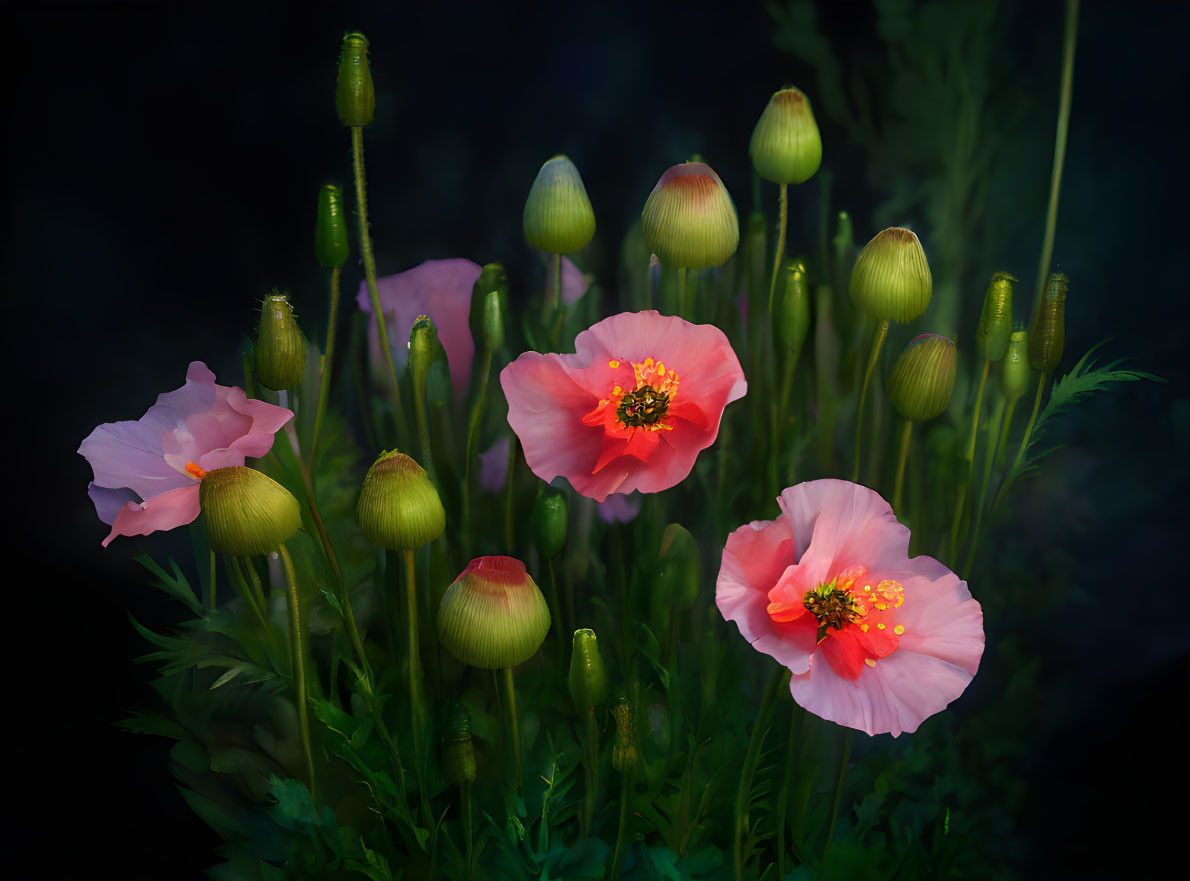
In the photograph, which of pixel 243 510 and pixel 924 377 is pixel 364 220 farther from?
pixel 924 377

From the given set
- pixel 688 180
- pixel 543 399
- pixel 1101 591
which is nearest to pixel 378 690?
pixel 543 399

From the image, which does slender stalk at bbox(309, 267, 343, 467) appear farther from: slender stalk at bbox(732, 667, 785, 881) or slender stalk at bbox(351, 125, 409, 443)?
slender stalk at bbox(732, 667, 785, 881)

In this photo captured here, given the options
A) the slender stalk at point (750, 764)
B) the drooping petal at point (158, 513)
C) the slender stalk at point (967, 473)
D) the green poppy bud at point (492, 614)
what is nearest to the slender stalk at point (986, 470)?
the slender stalk at point (967, 473)

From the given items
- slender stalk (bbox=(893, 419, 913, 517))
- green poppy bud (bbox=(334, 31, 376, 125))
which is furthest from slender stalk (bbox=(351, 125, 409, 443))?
slender stalk (bbox=(893, 419, 913, 517))

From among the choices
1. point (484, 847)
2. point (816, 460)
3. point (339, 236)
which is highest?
point (339, 236)

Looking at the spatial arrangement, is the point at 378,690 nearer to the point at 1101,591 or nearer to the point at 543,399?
the point at 543,399

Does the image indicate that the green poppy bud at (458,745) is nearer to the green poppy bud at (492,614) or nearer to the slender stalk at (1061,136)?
the green poppy bud at (492,614)

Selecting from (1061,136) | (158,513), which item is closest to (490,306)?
(158,513)
